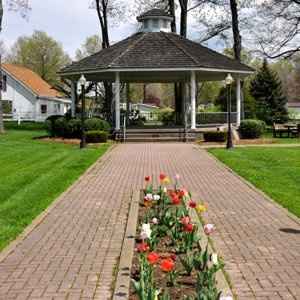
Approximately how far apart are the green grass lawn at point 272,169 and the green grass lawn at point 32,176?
455 centimetres

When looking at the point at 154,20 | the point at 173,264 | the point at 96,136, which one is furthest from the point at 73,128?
→ the point at 173,264

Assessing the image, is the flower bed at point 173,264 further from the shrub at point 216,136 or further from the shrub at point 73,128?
the shrub at point 73,128

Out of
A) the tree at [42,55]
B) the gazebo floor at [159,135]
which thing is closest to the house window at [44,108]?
the tree at [42,55]

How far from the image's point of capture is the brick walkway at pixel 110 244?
19.1 feet

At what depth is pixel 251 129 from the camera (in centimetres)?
2933

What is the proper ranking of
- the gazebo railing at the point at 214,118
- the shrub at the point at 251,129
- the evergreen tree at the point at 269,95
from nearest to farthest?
1. the shrub at the point at 251,129
2. the gazebo railing at the point at 214,118
3. the evergreen tree at the point at 269,95

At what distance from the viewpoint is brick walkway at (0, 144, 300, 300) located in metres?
5.81

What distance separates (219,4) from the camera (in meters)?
42.8

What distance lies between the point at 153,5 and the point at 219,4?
6.02 metres

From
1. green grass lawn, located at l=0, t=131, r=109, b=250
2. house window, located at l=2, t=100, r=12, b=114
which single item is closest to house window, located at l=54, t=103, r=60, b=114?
house window, located at l=2, t=100, r=12, b=114

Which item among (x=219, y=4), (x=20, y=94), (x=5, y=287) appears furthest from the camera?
(x=20, y=94)

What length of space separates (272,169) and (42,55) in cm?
7876

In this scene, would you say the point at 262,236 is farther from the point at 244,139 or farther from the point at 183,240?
the point at 244,139

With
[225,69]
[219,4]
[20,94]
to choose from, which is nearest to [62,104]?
[20,94]
